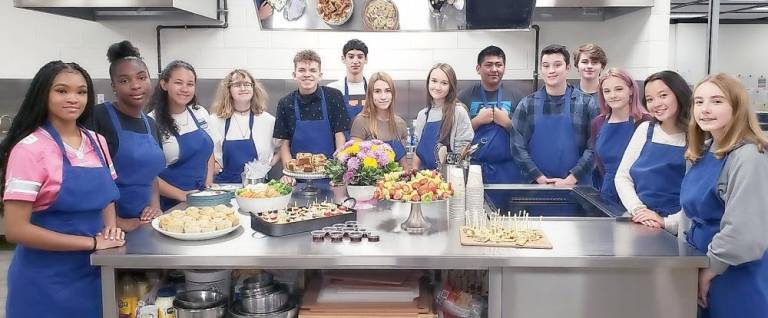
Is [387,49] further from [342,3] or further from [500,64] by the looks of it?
[342,3]

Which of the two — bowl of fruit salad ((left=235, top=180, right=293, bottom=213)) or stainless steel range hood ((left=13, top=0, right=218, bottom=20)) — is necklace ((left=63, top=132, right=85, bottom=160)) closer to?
bowl of fruit salad ((left=235, top=180, right=293, bottom=213))

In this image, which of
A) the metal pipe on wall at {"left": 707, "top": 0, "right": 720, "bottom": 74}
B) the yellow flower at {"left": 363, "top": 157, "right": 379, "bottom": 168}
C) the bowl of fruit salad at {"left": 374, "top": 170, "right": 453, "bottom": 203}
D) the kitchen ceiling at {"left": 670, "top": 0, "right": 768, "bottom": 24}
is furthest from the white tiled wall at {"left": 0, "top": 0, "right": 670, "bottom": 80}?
the bowl of fruit salad at {"left": 374, "top": 170, "right": 453, "bottom": 203}

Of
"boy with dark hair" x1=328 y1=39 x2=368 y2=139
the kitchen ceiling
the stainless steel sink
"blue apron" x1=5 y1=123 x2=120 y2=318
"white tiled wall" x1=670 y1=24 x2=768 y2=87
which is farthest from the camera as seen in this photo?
"white tiled wall" x1=670 y1=24 x2=768 y2=87

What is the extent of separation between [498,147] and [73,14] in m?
3.22

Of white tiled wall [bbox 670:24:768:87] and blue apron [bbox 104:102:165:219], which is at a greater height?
white tiled wall [bbox 670:24:768:87]

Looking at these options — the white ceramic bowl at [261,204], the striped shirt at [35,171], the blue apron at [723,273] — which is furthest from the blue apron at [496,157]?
the striped shirt at [35,171]

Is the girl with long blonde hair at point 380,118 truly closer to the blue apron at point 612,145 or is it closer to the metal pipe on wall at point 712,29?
the blue apron at point 612,145

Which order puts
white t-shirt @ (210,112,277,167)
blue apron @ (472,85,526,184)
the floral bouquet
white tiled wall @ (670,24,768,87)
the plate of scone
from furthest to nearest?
1. white tiled wall @ (670,24,768,87)
2. white t-shirt @ (210,112,277,167)
3. blue apron @ (472,85,526,184)
4. the floral bouquet
5. the plate of scone

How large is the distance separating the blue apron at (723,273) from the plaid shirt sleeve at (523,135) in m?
1.79

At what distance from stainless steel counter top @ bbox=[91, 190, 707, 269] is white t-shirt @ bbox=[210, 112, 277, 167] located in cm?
216

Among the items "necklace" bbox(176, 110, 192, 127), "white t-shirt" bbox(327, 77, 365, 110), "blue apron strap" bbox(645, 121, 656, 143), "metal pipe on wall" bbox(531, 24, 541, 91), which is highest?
"metal pipe on wall" bbox(531, 24, 541, 91)

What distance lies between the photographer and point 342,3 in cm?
298

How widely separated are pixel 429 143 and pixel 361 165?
4.48ft

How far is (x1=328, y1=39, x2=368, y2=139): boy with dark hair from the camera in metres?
4.66
